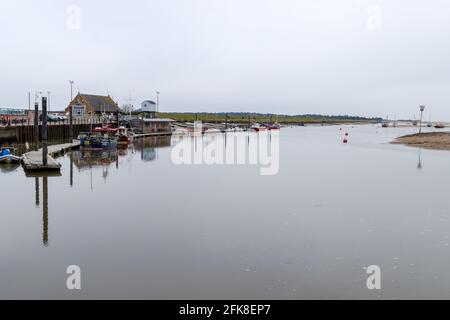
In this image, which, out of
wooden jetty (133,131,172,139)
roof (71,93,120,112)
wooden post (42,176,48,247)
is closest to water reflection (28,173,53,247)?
wooden post (42,176,48,247)

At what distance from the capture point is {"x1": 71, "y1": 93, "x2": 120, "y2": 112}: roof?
99.0 m

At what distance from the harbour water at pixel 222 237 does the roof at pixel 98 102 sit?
71333 millimetres

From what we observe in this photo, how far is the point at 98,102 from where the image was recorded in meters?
103

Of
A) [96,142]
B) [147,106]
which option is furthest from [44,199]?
[147,106]

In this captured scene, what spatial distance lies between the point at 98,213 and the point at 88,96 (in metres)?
86.4

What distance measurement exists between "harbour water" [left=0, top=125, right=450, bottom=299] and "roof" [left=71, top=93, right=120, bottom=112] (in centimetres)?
7133

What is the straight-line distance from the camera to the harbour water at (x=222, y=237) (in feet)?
39.9

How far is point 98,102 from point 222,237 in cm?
9286

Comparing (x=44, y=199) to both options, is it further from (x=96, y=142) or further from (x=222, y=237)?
(x=96, y=142)

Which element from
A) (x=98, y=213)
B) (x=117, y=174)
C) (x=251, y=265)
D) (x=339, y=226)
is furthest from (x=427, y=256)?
(x=117, y=174)
